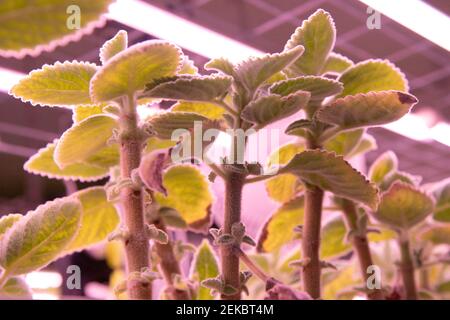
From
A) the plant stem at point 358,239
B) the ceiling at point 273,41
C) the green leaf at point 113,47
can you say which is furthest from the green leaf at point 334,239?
the ceiling at point 273,41

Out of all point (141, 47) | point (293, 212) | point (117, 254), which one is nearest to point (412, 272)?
point (293, 212)

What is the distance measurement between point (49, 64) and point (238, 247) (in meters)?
0.16

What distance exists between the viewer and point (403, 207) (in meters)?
0.46

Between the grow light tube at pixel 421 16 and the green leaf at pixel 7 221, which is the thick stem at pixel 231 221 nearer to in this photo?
the green leaf at pixel 7 221

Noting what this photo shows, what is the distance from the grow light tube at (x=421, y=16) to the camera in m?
0.66

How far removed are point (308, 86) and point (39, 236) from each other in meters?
0.18

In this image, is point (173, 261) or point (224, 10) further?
point (224, 10)

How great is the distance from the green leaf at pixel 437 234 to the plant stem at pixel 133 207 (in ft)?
0.98

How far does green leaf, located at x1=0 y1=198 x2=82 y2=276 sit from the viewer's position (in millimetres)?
321

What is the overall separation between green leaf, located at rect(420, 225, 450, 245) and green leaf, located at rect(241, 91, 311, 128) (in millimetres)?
260

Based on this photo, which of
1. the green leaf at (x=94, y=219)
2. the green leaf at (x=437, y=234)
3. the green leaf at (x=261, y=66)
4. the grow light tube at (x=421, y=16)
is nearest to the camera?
the green leaf at (x=261, y=66)

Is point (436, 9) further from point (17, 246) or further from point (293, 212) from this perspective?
point (17, 246)

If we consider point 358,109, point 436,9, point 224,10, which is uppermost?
point 224,10
